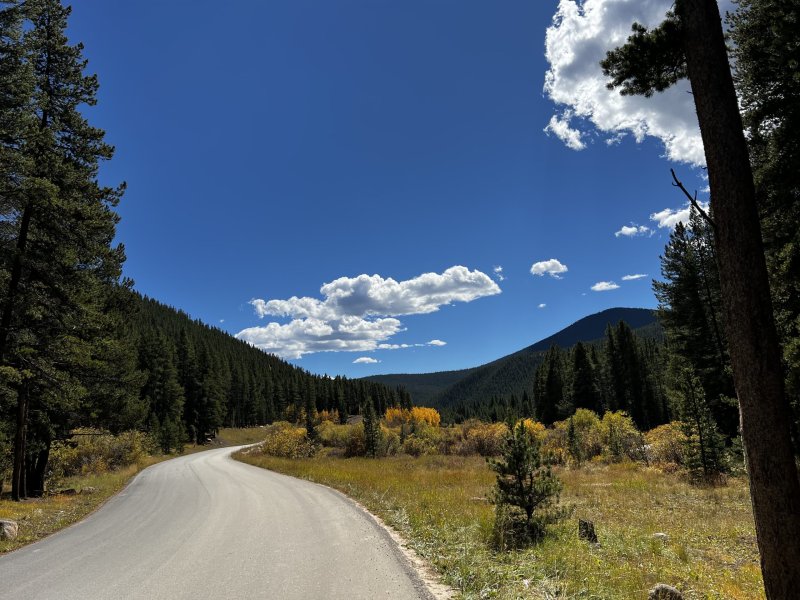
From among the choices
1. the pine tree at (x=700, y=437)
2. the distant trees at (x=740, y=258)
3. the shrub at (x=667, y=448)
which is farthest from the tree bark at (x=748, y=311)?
the shrub at (x=667, y=448)

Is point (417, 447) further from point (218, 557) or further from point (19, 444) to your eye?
point (218, 557)

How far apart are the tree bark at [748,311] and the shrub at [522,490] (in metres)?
5.83

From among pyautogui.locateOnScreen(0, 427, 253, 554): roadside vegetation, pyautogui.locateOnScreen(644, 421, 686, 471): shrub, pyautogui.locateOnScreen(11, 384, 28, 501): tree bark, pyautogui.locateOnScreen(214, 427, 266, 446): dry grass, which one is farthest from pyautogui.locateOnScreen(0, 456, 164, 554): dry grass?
pyautogui.locateOnScreen(214, 427, 266, 446): dry grass

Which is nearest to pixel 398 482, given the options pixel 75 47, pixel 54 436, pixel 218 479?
pixel 218 479

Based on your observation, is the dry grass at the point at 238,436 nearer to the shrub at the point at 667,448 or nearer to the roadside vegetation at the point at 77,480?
the roadside vegetation at the point at 77,480

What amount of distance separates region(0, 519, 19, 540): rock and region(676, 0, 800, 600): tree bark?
14018mm

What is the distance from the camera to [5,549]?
930cm

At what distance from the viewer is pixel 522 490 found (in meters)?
9.89

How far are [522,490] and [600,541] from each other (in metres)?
2.19

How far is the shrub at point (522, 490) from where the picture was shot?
31.8ft

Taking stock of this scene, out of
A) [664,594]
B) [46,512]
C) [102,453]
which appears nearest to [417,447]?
[102,453]

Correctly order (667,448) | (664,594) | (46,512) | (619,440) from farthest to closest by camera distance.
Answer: (619,440), (667,448), (46,512), (664,594)

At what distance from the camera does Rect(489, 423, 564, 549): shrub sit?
9.70 metres

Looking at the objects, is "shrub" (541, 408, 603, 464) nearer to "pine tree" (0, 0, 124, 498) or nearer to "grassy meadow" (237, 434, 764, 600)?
"grassy meadow" (237, 434, 764, 600)
